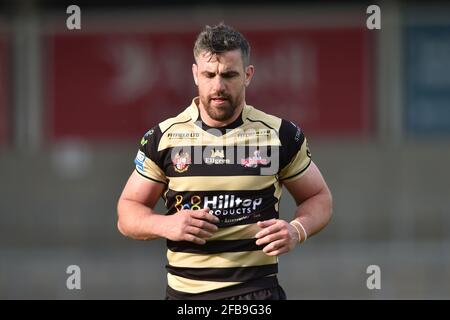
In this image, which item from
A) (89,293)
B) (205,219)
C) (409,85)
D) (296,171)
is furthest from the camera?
(409,85)

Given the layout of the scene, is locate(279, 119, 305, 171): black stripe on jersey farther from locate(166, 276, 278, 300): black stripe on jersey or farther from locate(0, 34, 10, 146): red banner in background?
locate(0, 34, 10, 146): red banner in background

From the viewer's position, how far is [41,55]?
2189 cm

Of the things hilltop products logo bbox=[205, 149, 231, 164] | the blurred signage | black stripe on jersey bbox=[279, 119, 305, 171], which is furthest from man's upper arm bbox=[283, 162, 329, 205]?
the blurred signage

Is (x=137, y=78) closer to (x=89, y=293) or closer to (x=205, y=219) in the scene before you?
(x=89, y=293)

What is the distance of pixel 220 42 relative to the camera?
591 cm

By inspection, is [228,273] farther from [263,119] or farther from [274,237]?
[263,119]

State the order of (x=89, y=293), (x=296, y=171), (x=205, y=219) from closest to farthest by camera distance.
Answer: (x=205, y=219) → (x=296, y=171) → (x=89, y=293)

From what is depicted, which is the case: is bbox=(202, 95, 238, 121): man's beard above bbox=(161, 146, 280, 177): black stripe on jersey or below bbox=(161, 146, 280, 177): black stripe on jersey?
above

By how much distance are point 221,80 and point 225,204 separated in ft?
2.05

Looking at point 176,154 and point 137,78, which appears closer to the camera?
point 176,154

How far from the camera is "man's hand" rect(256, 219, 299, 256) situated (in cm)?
581

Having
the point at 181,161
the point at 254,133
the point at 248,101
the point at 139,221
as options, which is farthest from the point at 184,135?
the point at 248,101

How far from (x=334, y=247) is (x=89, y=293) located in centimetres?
659

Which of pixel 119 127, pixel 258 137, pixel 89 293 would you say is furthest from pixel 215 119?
pixel 119 127
